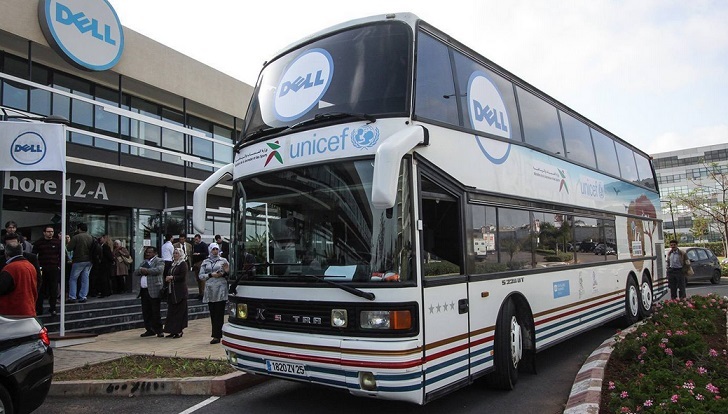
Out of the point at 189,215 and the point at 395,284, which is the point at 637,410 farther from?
the point at 189,215

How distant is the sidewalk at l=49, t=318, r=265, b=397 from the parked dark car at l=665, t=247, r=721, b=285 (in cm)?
2020

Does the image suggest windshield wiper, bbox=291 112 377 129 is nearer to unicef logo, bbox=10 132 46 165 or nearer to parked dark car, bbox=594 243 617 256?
parked dark car, bbox=594 243 617 256

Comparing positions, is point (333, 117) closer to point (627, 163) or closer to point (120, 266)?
point (627, 163)

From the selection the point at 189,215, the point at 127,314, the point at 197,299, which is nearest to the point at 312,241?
the point at 127,314

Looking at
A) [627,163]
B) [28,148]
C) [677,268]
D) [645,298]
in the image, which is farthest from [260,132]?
[677,268]

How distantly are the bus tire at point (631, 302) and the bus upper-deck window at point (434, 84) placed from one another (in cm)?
718

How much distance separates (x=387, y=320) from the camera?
15.0 feet

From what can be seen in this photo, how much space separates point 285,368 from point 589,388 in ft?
10.5

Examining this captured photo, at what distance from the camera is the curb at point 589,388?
4930 mm

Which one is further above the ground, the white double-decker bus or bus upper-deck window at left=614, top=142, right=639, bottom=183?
bus upper-deck window at left=614, top=142, right=639, bottom=183

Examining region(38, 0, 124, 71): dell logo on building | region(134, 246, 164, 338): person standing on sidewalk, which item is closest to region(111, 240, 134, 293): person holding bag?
region(134, 246, 164, 338): person standing on sidewalk

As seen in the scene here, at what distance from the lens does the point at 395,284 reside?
4578mm

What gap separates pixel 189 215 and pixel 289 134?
43.5 feet

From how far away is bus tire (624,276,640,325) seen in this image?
10.8m
